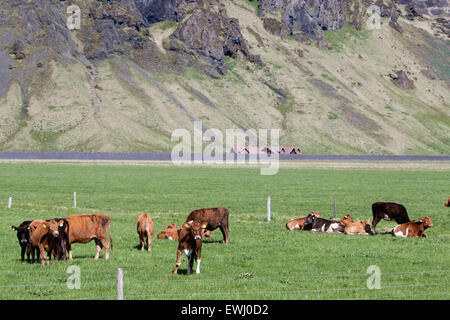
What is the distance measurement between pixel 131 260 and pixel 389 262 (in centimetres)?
862

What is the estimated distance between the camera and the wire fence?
Result: 15.1 m

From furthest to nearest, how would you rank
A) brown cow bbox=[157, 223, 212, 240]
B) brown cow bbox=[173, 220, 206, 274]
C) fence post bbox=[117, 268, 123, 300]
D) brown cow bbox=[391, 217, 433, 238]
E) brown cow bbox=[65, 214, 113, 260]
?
1. brown cow bbox=[391, 217, 433, 238]
2. brown cow bbox=[157, 223, 212, 240]
3. brown cow bbox=[65, 214, 113, 260]
4. brown cow bbox=[173, 220, 206, 274]
5. fence post bbox=[117, 268, 123, 300]

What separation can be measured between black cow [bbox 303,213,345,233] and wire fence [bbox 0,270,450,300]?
1052 cm

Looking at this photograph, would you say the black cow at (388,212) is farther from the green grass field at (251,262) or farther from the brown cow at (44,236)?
the brown cow at (44,236)

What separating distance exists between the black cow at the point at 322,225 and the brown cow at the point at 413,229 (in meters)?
2.53

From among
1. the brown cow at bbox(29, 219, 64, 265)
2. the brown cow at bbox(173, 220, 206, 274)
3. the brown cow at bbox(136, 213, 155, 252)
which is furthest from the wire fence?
the brown cow at bbox(136, 213, 155, 252)

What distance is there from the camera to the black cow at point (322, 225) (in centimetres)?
2842

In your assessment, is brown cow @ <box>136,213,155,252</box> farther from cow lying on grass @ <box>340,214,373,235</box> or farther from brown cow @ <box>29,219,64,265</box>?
cow lying on grass @ <box>340,214,373,235</box>

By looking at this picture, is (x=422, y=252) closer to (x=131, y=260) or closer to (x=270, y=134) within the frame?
(x=131, y=260)

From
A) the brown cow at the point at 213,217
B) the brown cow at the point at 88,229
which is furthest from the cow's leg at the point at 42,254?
the brown cow at the point at 213,217

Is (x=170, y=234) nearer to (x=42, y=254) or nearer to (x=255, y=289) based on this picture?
(x=42, y=254)

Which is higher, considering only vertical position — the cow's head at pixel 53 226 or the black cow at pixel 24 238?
the cow's head at pixel 53 226

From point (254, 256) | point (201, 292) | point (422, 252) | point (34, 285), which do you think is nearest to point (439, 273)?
point (422, 252)

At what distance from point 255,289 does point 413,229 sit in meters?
13.3
